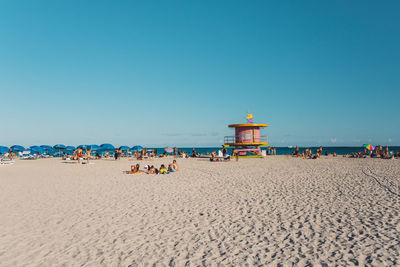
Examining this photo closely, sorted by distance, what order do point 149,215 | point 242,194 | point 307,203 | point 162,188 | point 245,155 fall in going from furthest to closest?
point 245,155 < point 162,188 < point 242,194 < point 307,203 < point 149,215

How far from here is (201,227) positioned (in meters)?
6.31

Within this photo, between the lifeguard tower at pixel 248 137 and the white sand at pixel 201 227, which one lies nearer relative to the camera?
the white sand at pixel 201 227

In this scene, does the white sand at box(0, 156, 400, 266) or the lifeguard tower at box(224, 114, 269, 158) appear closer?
the white sand at box(0, 156, 400, 266)

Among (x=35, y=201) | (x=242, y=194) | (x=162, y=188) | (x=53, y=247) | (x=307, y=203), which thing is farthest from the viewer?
(x=162, y=188)

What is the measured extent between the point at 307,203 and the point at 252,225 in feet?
10.2

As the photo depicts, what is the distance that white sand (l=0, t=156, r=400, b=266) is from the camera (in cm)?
476

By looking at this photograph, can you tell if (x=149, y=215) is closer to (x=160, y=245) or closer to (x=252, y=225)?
(x=160, y=245)

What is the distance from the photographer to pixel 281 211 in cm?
758

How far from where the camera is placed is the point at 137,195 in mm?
10086

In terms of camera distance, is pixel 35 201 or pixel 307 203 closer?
pixel 307 203

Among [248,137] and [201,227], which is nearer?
[201,227]

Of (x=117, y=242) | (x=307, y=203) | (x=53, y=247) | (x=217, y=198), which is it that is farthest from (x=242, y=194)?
(x=53, y=247)

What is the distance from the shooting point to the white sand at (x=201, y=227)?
4.76m

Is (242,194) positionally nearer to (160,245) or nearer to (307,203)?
(307,203)
